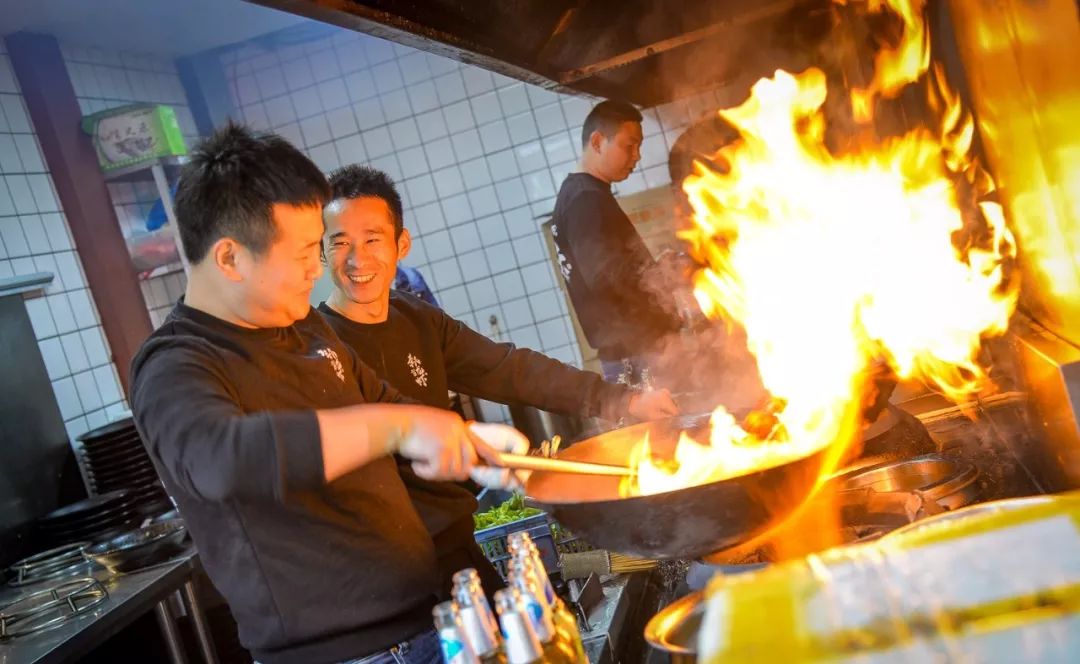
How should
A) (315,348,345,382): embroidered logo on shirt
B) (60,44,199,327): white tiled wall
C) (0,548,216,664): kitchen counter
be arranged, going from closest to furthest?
(315,348,345,382): embroidered logo on shirt, (0,548,216,664): kitchen counter, (60,44,199,327): white tiled wall

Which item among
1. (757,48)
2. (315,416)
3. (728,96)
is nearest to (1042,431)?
(315,416)

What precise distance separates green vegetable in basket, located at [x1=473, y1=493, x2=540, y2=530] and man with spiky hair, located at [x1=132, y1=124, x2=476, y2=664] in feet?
3.71

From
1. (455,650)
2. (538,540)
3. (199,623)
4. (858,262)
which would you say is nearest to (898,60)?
(858,262)

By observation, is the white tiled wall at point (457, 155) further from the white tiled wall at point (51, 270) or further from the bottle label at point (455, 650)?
the bottle label at point (455, 650)

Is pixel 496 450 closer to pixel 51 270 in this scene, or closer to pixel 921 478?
pixel 921 478

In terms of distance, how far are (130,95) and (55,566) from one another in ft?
13.5

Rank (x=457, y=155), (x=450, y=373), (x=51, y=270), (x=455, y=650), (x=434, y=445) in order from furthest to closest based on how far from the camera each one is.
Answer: (x=457, y=155), (x=51, y=270), (x=450, y=373), (x=434, y=445), (x=455, y=650)

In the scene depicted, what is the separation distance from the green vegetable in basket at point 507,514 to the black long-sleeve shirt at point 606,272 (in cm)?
125

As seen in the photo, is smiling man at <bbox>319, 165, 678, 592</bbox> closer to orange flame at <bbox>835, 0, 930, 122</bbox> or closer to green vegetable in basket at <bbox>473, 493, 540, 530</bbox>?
green vegetable in basket at <bbox>473, 493, 540, 530</bbox>

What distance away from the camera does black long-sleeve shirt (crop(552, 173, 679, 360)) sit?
4309 mm

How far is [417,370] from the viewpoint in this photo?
271cm

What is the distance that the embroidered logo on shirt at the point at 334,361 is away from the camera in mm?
2123

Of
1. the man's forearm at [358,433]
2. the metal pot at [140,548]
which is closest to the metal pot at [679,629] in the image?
the man's forearm at [358,433]

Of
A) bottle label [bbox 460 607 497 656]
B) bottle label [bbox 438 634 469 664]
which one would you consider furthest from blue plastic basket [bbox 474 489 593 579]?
bottle label [bbox 438 634 469 664]
